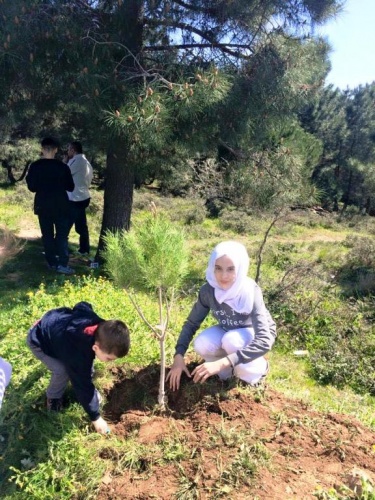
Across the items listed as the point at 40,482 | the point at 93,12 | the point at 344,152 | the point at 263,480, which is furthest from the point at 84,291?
the point at 344,152

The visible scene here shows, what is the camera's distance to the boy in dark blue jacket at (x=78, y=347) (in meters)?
2.30

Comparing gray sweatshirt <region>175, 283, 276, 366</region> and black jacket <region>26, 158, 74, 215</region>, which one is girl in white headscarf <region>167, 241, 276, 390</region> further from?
black jacket <region>26, 158, 74, 215</region>

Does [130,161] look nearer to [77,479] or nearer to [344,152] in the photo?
[77,479]

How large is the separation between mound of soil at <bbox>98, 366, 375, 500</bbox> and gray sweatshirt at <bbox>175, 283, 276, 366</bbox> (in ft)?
0.99

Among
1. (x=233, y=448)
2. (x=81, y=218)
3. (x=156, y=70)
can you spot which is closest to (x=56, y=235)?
(x=81, y=218)

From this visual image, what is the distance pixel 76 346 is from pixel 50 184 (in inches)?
133

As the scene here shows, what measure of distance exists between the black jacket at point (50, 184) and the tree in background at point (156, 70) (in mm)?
620

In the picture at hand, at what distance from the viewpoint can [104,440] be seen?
8.16 feet

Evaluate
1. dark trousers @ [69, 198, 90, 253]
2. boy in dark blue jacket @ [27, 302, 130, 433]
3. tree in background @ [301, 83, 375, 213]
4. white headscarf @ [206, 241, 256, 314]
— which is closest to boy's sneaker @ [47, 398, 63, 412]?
boy in dark blue jacket @ [27, 302, 130, 433]

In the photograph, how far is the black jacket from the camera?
527cm

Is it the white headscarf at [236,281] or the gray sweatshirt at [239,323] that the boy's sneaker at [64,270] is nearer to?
the gray sweatshirt at [239,323]

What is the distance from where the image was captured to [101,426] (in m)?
2.52

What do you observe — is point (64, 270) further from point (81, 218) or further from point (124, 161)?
point (124, 161)

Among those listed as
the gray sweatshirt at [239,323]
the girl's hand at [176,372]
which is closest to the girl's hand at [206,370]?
the gray sweatshirt at [239,323]
